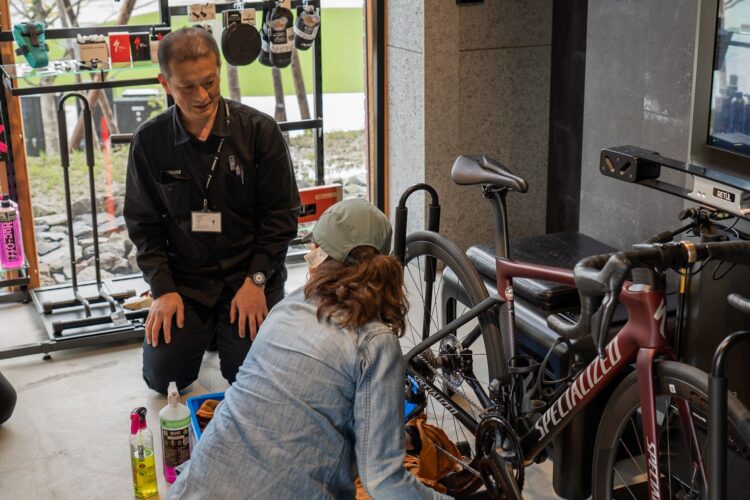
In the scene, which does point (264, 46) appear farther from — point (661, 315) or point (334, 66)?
point (661, 315)

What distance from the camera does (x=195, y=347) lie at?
3625 millimetres

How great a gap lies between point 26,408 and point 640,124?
263 cm

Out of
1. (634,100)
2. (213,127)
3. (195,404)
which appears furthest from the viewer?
(634,100)

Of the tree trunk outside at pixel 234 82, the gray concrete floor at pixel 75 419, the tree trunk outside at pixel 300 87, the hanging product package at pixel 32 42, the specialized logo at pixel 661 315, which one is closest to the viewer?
the specialized logo at pixel 661 315

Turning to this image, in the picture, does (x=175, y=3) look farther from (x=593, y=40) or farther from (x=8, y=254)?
(x=593, y=40)

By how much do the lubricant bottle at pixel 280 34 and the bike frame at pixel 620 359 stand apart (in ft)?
7.12

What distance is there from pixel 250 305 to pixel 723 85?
1.77m

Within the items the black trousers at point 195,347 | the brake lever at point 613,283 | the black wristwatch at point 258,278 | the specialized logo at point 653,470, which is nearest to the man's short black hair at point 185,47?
the black wristwatch at point 258,278

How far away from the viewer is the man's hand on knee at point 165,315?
3.49 meters

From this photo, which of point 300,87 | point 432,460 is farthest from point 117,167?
point 432,460

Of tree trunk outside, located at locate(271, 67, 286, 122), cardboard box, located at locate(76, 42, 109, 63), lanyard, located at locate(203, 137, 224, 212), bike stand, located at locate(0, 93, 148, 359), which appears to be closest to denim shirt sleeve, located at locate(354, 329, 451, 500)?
lanyard, located at locate(203, 137, 224, 212)

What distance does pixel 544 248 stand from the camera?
354 cm

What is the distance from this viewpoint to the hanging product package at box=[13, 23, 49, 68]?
159 inches

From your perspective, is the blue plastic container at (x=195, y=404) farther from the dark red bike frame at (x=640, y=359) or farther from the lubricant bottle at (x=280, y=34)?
the lubricant bottle at (x=280, y=34)
